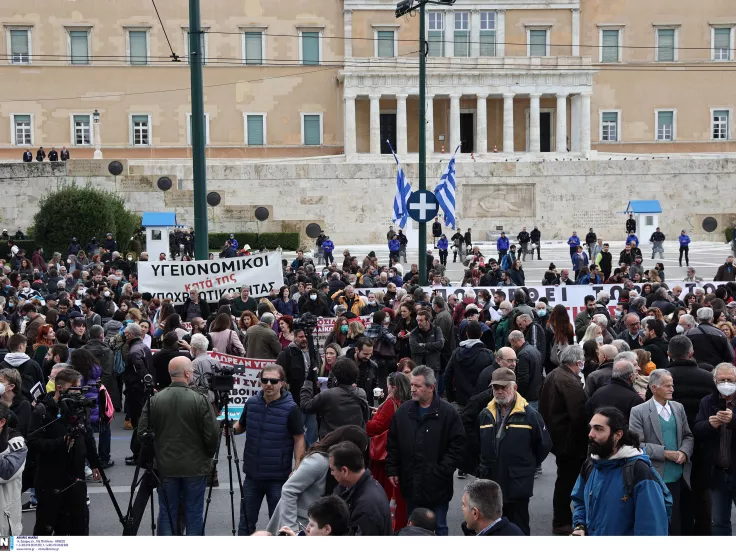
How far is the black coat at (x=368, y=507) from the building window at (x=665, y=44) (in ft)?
186

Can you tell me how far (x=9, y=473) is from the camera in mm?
7285

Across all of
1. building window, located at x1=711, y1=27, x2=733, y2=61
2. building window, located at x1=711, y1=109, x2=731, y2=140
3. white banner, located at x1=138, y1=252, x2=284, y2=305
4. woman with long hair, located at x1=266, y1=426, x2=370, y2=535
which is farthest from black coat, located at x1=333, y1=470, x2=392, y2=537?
building window, located at x1=711, y1=27, x2=733, y2=61

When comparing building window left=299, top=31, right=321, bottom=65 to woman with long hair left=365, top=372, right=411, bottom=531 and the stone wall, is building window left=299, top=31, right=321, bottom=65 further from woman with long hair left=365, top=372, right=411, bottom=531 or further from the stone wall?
woman with long hair left=365, top=372, right=411, bottom=531

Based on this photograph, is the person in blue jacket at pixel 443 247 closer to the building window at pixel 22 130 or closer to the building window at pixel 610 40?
the building window at pixel 610 40

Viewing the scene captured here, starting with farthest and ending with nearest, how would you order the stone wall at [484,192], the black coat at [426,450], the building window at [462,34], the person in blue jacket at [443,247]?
the building window at [462,34] < the stone wall at [484,192] < the person in blue jacket at [443,247] < the black coat at [426,450]

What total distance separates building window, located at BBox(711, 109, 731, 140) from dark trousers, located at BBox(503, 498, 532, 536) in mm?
55183

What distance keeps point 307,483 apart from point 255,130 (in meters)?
51.9

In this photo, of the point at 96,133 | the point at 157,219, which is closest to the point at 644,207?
the point at 157,219

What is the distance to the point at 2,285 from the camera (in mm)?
19078

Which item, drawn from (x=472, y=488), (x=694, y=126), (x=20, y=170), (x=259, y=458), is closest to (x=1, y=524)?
(x=259, y=458)

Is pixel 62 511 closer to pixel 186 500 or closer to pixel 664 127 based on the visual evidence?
pixel 186 500

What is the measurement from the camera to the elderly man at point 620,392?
8391mm

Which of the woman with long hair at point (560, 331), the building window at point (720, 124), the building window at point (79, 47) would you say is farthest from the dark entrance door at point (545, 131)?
the woman with long hair at point (560, 331)
